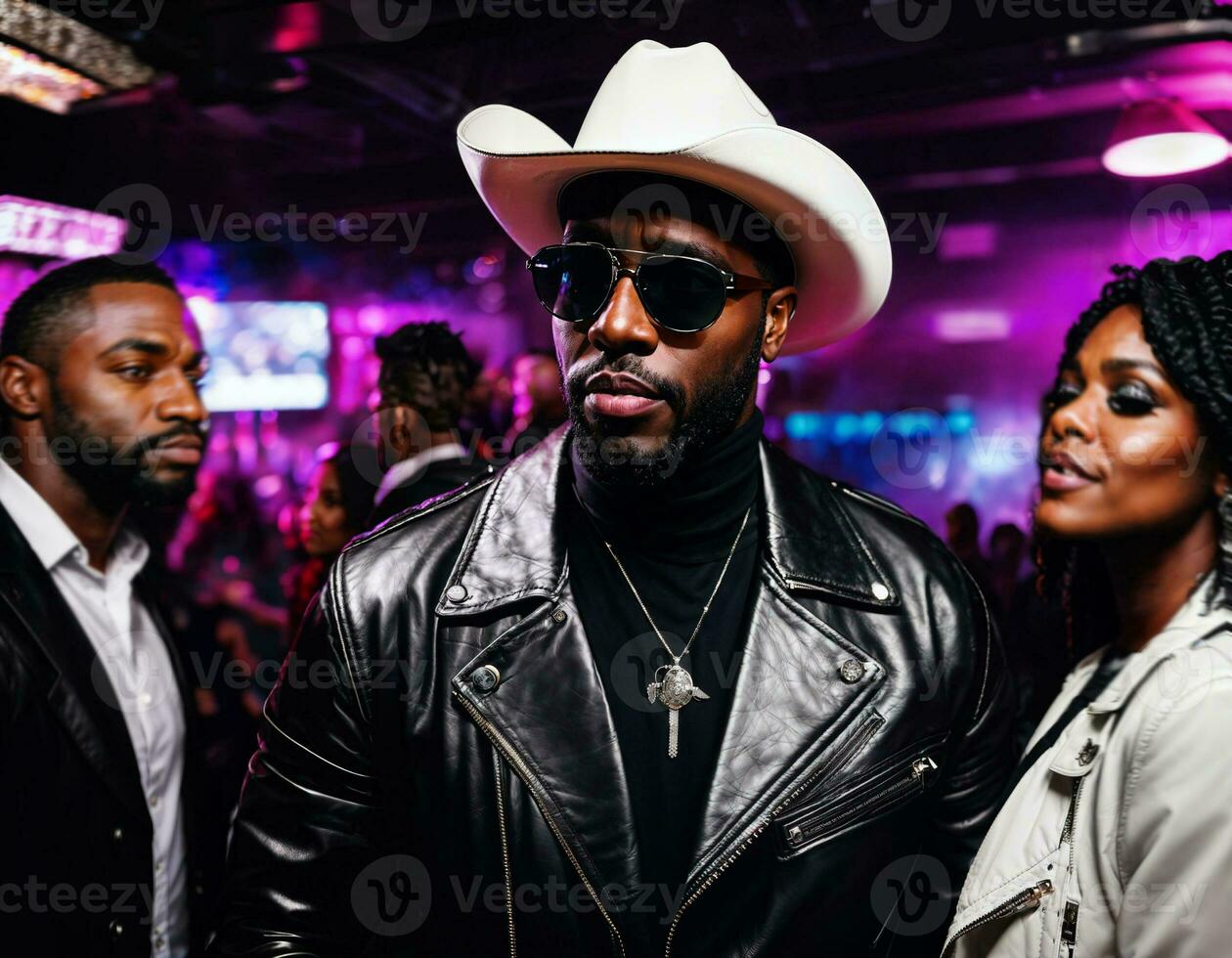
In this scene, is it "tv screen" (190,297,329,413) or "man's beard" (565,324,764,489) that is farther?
"tv screen" (190,297,329,413)

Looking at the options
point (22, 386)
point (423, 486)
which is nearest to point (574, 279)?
point (22, 386)

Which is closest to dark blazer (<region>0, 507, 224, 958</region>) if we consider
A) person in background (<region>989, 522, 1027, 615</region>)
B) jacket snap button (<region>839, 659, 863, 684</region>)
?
jacket snap button (<region>839, 659, 863, 684</region>)

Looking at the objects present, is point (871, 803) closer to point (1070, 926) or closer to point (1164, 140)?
point (1070, 926)

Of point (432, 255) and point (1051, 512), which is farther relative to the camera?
point (432, 255)

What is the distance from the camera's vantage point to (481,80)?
4336 millimetres

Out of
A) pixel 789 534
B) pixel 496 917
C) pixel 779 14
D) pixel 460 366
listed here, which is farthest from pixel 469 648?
pixel 779 14

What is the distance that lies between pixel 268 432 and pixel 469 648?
15.1 meters

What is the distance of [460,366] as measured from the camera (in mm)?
4672

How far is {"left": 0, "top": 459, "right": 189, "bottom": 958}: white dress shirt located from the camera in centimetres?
211

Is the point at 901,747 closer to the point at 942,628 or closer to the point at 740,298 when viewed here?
the point at 942,628

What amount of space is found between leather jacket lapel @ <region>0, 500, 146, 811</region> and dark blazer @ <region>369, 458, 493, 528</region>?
5.88 feet

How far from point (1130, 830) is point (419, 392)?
12.5 ft

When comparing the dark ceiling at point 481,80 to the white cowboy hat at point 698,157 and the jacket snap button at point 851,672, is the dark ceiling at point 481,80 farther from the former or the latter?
the jacket snap button at point 851,672

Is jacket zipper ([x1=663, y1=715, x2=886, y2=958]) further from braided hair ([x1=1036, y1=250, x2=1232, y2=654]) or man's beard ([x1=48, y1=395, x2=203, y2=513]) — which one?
man's beard ([x1=48, y1=395, x2=203, y2=513])
